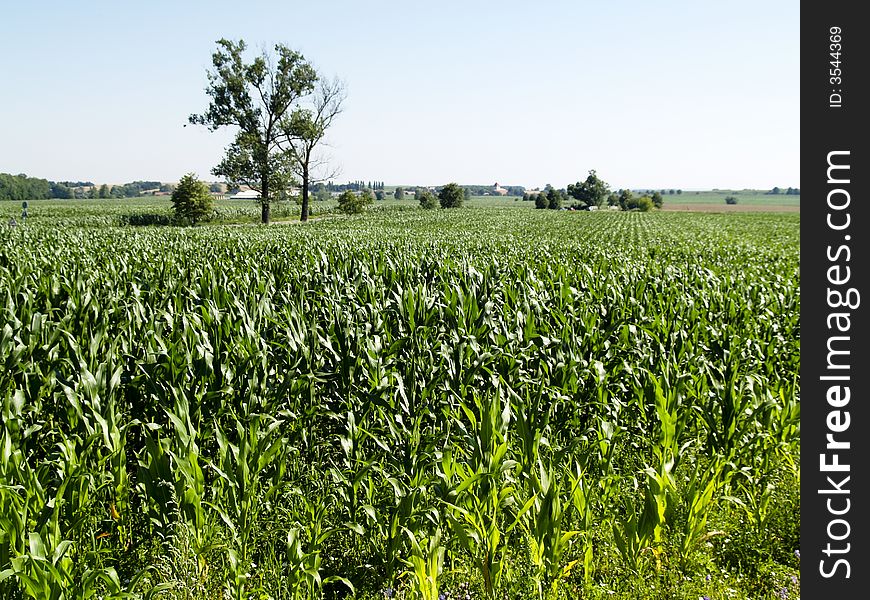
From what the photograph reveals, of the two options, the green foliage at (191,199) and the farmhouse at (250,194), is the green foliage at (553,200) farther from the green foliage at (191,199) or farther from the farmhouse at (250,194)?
the green foliage at (191,199)

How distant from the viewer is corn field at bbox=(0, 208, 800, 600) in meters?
3.66

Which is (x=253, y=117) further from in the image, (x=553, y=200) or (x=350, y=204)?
(x=553, y=200)

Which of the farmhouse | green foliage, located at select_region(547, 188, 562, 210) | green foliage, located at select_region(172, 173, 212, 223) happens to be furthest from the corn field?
green foliage, located at select_region(547, 188, 562, 210)

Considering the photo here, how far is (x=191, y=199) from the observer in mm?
46844

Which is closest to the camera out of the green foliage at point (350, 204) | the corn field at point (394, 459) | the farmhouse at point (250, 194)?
the corn field at point (394, 459)

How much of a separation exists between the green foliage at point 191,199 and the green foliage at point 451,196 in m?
53.9

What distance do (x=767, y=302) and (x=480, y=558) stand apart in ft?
25.4

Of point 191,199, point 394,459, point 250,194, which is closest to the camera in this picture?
point 394,459

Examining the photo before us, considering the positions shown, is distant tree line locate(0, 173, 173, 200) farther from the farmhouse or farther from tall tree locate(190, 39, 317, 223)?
tall tree locate(190, 39, 317, 223)

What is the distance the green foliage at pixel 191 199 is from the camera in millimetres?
46469

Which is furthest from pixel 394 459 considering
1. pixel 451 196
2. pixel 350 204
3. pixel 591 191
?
pixel 591 191

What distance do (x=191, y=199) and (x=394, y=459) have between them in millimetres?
47360

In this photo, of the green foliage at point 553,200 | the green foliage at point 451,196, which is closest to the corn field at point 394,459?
the green foliage at point 451,196

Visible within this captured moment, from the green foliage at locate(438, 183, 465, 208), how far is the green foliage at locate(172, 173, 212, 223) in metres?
53.9
